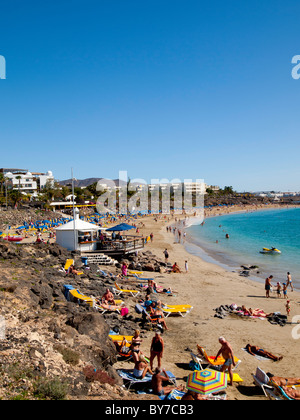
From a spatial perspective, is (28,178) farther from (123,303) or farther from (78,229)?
(123,303)

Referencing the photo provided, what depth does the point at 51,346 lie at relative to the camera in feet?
20.3

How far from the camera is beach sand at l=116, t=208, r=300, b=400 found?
25.8ft

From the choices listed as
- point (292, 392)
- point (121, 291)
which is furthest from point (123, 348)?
point (121, 291)

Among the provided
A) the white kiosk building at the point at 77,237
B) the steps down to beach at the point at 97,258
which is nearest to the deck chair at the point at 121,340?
the steps down to beach at the point at 97,258

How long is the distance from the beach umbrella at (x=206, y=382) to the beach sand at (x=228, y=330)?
84 centimetres

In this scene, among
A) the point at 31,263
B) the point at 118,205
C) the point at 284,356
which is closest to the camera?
the point at 284,356

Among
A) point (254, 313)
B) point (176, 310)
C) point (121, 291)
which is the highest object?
point (121, 291)

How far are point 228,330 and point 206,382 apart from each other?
4.99 m

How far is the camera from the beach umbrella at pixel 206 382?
5812mm

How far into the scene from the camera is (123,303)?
1188 centimetres

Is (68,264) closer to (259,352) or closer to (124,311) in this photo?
(124,311)

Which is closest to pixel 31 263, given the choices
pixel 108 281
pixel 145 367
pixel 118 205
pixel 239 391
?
pixel 108 281

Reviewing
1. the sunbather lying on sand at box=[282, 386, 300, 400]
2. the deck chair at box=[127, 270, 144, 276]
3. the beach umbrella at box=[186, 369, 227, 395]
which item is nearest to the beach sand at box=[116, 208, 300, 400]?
the deck chair at box=[127, 270, 144, 276]

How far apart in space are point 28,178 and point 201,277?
279 ft
